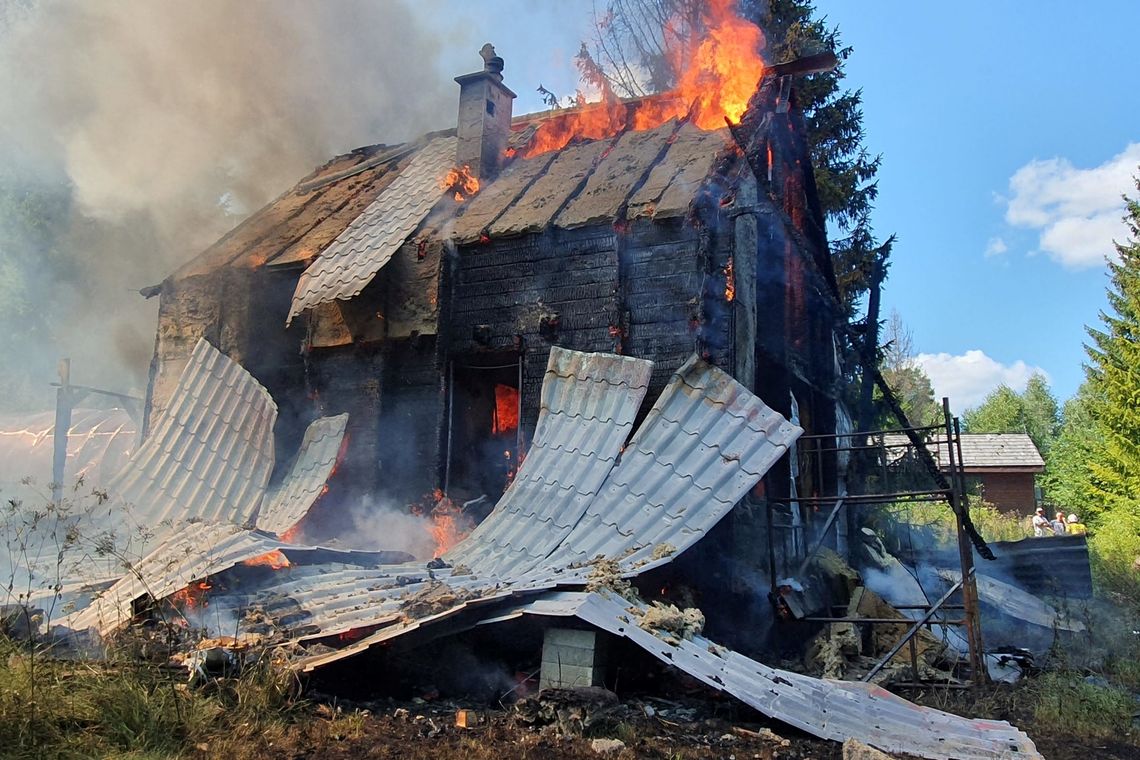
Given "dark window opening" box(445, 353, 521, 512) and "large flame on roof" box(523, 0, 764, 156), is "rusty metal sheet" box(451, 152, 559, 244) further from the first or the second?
"dark window opening" box(445, 353, 521, 512)

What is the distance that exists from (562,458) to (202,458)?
16.7ft

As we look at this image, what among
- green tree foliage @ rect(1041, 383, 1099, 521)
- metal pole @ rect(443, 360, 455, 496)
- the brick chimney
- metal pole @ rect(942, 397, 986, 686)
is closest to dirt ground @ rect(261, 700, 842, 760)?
metal pole @ rect(942, 397, 986, 686)

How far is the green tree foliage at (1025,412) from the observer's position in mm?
55375

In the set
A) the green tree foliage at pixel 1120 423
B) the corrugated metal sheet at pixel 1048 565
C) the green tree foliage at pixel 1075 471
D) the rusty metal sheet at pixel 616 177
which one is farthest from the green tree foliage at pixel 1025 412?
the rusty metal sheet at pixel 616 177

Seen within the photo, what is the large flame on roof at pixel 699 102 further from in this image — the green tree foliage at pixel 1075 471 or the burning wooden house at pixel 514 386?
the green tree foliage at pixel 1075 471

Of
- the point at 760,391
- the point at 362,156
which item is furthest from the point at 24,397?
the point at 760,391

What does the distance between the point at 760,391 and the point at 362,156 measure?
8536 millimetres

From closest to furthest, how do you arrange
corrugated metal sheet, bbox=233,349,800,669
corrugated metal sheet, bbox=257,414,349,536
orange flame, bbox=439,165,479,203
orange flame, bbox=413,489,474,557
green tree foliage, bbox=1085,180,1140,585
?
corrugated metal sheet, bbox=233,349,800,669
corrugated metal sheet, bbox=257,414,349,536
orange flame, bbox=413,489,474,557
orange flame, bbox=439,165,479,203
green tree foliage, bbox=1085,180,1140,585

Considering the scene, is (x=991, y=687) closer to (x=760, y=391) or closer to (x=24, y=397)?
(x=760, y=391)

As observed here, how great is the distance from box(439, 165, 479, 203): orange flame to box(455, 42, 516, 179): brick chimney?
0.12 meters

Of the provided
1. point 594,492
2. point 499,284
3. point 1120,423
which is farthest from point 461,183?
point 1120,423

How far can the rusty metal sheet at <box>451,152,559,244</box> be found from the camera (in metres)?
10.6

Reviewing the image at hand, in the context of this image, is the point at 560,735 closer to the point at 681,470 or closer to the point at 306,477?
the point at 681,470

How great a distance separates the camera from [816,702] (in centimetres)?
547
